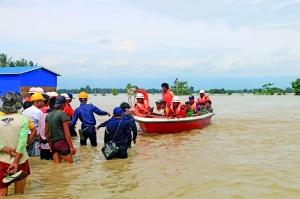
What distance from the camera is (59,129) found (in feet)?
26.1

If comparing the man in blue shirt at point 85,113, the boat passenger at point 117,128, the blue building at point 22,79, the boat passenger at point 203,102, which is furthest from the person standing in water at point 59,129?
the blue building at point 22,79

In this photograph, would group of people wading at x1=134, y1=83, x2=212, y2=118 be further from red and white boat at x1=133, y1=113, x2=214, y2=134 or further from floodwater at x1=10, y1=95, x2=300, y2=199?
floodwater at x1=10, y1=95, x2=300, y2=199

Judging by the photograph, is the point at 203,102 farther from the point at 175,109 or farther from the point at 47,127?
the point at 47,127

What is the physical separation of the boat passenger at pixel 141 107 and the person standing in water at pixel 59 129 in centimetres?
667

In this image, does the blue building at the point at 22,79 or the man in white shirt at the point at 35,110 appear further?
the blue building at the point at 22,79

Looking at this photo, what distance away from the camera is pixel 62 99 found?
802 centimetres

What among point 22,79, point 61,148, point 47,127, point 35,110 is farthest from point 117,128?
point 22,79

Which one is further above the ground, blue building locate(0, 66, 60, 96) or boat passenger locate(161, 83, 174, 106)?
blue building locate(0, 66, 60, 96)

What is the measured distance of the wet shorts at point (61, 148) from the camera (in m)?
8.14

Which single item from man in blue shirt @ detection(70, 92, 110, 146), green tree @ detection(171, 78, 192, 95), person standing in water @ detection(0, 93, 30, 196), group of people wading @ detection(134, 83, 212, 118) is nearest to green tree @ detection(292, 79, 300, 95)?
green tree @ detection(171, 78, 192, 95)

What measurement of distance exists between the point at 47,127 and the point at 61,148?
0.52 meters

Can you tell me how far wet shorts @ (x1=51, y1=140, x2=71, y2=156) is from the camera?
26.7ft

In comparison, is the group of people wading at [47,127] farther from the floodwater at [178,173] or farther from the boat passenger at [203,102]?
the boat passenger at [203,102]

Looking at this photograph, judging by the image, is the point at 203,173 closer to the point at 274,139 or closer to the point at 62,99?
the point at 62,99
